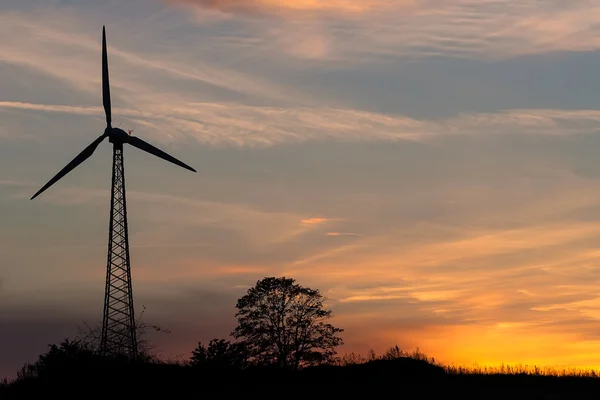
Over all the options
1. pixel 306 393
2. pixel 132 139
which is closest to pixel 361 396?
pixel 306 393

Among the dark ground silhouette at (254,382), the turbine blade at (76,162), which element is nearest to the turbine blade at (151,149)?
the turbine blade at (76,162)

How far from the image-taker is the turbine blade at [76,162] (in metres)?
76.3

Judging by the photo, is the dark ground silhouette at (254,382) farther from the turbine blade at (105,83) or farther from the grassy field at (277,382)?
the turbine blade at (105,83)

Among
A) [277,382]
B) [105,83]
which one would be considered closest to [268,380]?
[277,382]

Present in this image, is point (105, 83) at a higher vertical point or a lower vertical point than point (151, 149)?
higher

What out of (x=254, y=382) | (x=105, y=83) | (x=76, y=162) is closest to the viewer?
(x=254, y=382)

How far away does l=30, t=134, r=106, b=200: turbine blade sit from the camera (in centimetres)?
7631

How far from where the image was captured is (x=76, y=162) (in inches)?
3061

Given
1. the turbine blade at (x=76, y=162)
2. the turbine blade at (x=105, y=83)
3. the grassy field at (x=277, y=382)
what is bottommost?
the grassy field at (x=277, y=382)

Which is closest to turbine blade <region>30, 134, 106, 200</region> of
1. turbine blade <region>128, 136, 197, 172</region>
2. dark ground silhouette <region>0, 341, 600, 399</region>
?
turbine blade <region>128, 136, 197, 172</region>

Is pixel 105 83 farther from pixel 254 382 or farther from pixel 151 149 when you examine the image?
pixel 254 382

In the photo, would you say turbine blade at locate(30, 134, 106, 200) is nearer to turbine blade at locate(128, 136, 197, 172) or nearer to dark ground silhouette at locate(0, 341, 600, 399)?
turbine blade at locate(128, 136, 197, 172)

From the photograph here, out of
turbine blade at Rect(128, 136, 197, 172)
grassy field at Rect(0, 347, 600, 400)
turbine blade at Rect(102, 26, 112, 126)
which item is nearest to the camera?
grassy field at Rect(0, 347, 600, 400)

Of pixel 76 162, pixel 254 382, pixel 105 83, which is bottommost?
pixel 254 382
